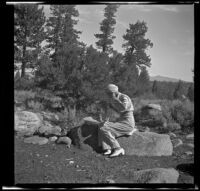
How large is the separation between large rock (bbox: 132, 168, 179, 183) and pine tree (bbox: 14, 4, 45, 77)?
28.5 feet

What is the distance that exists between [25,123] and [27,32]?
5626 mm

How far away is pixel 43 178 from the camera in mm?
6078

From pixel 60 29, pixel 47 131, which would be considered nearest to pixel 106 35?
pixel 60 29

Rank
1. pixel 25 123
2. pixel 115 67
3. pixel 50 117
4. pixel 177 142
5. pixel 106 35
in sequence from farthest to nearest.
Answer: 1. pixel 106 35
2. pixel 115 67
3. pixel 50 117
4. pixel 177 142
5. pixel 25 123

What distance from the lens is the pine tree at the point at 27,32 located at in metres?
12.5

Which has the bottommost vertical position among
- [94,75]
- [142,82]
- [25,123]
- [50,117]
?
[50,117]

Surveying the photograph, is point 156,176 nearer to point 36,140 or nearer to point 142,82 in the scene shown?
point 36,140

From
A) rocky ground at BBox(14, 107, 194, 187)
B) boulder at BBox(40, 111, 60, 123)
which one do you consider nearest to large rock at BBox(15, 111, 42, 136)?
rocky ground at BBox(14, 107, 194, 187)

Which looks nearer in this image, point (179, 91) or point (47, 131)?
point (47, 131)

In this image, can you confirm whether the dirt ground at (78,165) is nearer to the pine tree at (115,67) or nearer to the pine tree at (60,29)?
the pine tree at (115,67)

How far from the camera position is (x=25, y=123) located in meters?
8.88
